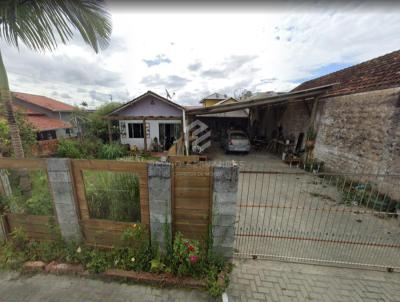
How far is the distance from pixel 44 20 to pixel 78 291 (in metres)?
4.26

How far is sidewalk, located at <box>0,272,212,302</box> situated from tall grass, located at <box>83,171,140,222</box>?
3.36 ft

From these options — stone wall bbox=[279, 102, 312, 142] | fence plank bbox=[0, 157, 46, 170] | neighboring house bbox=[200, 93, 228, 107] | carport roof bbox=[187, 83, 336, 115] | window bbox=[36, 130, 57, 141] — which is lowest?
window bbox=[36, 130, 57, 141]

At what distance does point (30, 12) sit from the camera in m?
2.55

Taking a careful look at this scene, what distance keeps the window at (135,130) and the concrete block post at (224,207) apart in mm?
11631

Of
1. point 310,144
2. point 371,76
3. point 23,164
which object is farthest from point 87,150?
point 371,76

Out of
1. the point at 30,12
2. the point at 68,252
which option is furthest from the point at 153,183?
the point at 30,12

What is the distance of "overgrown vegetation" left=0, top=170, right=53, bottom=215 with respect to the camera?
3.29 metres

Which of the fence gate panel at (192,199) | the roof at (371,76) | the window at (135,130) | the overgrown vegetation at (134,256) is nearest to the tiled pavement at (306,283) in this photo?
the overgrown vegetation at (134,256)

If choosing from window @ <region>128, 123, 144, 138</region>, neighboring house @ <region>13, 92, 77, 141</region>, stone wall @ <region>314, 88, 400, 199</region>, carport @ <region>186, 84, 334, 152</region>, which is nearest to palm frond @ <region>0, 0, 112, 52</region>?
carport @ <region>186, 84, 334, 152</region>

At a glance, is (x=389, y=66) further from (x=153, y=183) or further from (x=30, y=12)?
(x=30, y=12)

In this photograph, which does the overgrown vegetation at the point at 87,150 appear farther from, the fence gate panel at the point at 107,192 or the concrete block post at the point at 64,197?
the fence gate panel at the point at 107,192

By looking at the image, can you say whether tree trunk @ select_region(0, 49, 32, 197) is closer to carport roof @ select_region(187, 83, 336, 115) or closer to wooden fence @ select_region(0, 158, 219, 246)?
wooden fence @ select_region(0, 158, 219, 246)

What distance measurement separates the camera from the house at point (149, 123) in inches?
493

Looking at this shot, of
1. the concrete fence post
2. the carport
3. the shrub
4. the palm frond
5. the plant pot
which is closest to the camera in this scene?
the palm frond
